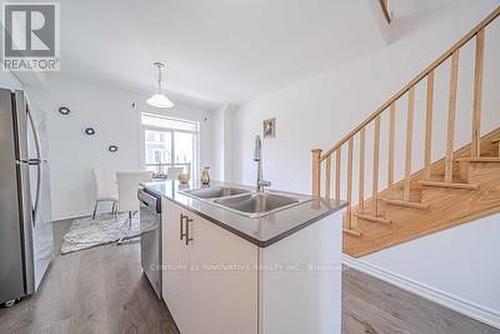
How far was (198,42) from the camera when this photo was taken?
7.97 feet

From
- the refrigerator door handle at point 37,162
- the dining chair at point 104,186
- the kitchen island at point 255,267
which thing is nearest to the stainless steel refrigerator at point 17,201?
the refrigerator door handle at point 37,162

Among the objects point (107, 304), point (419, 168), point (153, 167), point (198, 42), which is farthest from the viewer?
point (153, 167)

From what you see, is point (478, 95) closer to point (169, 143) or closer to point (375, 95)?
point (375, 95)

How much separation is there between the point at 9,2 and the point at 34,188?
5.84 ft

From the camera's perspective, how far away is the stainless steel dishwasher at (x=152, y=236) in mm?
1476

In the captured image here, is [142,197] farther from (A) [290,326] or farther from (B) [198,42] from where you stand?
(B) [198,42]

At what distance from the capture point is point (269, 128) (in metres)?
4.00

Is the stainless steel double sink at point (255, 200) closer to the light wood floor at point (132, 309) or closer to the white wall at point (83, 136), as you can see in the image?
the light wood floor at point (132, 309)

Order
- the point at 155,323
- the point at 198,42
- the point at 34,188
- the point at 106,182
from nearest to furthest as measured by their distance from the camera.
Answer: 1. the point at 155,323
2. the point at 34,188
3. the point at 198,42
4. the point at 106,182

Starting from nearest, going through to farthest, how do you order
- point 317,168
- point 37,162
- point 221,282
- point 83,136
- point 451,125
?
A: point 221,282 → point 451,125 → point 37,162 → point 317,168 → point 83,136

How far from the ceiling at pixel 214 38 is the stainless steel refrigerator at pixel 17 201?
1.27 meters

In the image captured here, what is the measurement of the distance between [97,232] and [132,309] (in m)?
1.98

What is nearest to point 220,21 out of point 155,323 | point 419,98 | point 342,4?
point 342,4

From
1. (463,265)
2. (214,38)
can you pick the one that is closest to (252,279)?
(463,265)
